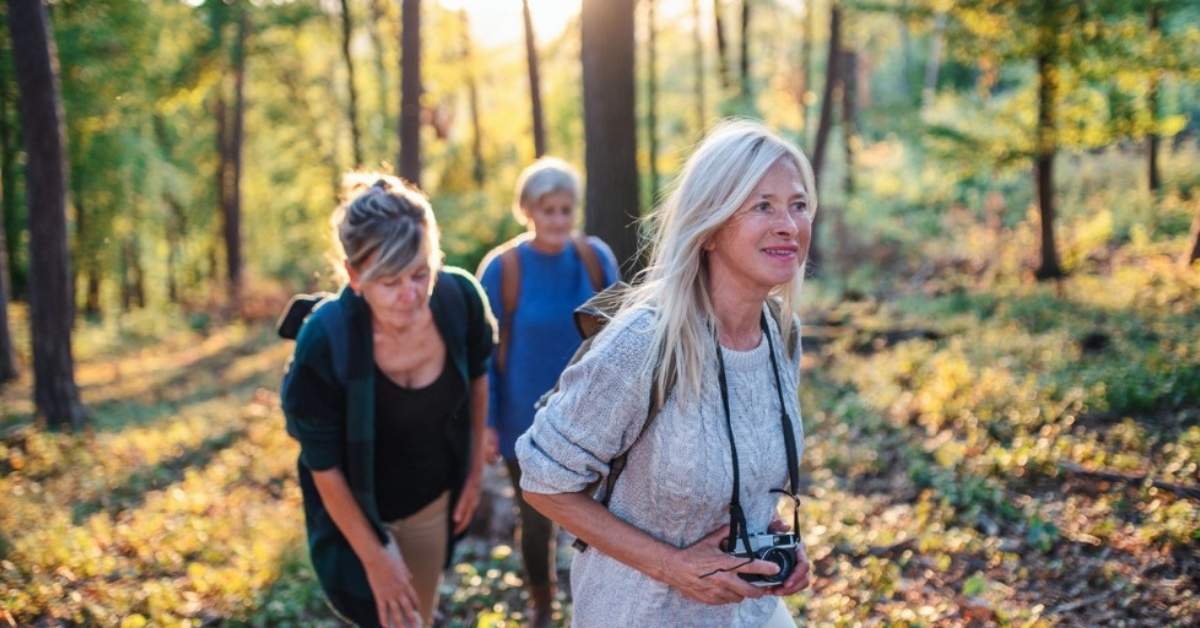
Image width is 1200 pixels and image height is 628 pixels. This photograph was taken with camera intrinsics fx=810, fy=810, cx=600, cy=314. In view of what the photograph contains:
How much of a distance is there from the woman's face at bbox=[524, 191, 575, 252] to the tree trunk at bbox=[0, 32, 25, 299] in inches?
760

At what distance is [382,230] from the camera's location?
9.29ft

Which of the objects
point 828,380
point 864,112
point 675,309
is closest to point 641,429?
point 675,309

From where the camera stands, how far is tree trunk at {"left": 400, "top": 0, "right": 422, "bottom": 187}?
12062 mm

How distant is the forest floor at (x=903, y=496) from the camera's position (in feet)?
15.5

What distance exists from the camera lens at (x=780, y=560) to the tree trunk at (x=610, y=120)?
452cm

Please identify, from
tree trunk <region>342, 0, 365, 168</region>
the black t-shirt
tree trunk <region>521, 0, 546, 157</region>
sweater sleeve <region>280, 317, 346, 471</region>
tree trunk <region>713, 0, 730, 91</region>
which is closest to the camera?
sweater sleeve <region>280, 317, 346, 471</region>

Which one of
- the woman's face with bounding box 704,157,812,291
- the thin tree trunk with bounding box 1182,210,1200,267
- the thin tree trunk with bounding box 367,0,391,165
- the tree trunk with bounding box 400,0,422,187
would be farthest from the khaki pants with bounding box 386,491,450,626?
the thin tree trunk with bounding box 367,0,391,165

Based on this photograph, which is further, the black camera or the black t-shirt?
the black t-shirt

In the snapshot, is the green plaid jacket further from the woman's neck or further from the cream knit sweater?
the woman's neck

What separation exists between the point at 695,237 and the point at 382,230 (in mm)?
1240

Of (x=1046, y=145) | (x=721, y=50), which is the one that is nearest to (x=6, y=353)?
(x=721, y=50)

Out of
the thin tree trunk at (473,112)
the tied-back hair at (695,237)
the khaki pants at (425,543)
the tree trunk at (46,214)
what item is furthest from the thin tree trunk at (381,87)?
the tied-back hair at (695,237)

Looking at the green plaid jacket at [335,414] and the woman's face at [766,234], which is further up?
the woman's face at [766,234]

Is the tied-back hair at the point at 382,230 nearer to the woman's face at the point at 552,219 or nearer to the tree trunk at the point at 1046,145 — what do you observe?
the woman's face at the point at 552,219
